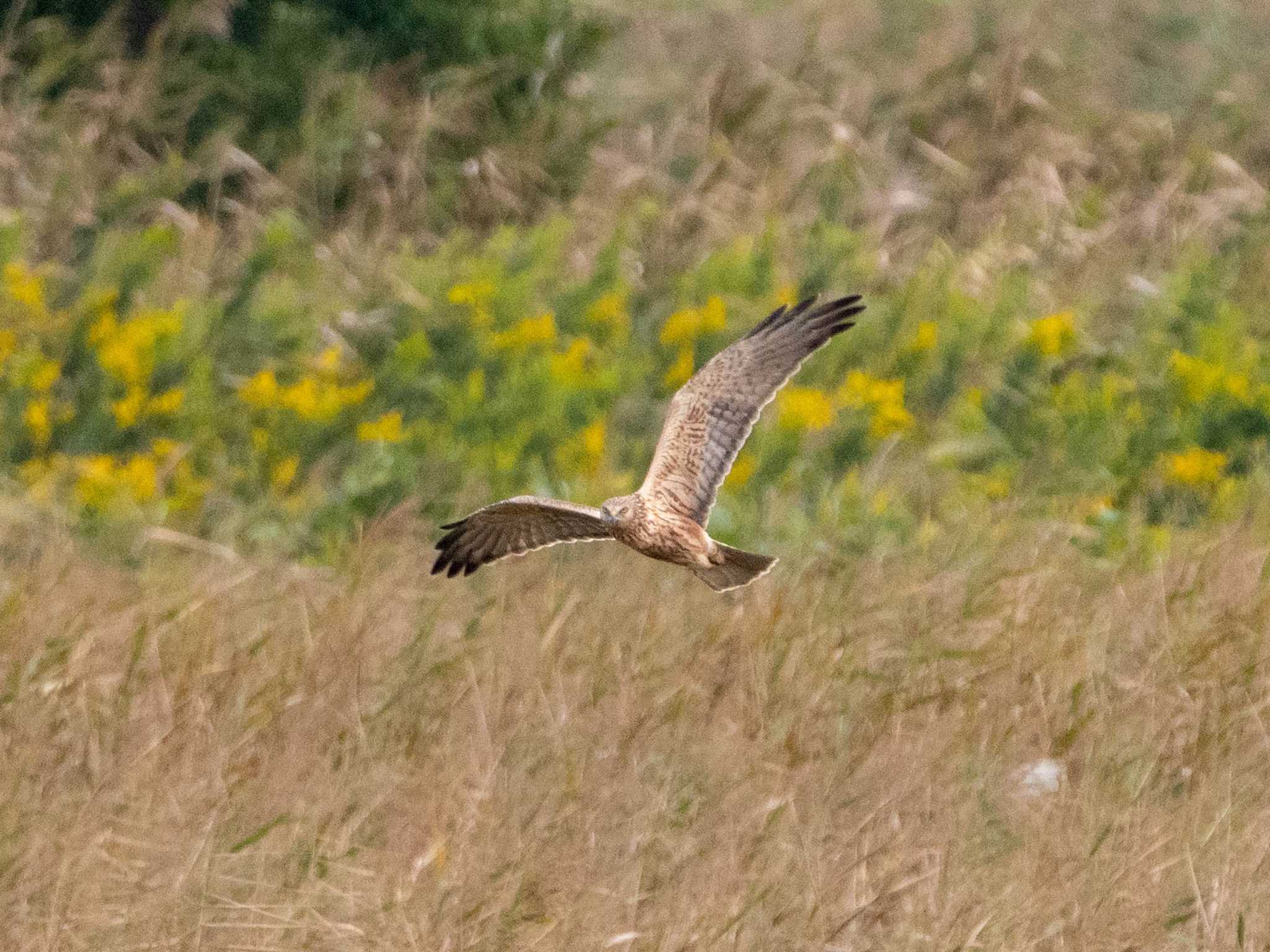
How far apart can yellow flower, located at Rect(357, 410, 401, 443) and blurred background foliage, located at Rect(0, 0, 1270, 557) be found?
0.8 inches

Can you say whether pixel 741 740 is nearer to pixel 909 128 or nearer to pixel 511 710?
pixel 511 710

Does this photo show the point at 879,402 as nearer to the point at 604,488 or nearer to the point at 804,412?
the point at 804,412

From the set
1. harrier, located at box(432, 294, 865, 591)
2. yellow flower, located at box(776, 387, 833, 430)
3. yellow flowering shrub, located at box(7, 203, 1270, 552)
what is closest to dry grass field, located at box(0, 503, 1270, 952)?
harrier, located at box(432, 294, 865, 591)

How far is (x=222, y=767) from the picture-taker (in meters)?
4.03

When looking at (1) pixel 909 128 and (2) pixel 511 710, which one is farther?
(1) pixel 909 128

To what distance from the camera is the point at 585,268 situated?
7.63m

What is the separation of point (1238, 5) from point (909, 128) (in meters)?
3.46

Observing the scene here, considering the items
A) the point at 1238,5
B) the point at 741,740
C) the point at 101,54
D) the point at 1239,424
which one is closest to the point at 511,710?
the point at 741,740

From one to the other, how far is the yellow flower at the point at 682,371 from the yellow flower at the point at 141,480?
→ 59.4 inches

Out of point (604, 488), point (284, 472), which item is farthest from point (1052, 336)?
point (284, 472)

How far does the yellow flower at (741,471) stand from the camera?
5848mm

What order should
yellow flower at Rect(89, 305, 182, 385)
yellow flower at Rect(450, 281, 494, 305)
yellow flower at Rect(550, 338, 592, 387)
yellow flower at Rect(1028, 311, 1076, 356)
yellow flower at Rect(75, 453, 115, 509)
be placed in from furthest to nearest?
yellow flower at Rect(1028, 311, 1076, 356), yellow flower at Rect(450, 281, 494, 305), yellow flower at Rect(550, 338, 592, 387), yellow flower at Rect(89, 305, 182, 385), yellow flower at Rect(75, 453, 115, 509)

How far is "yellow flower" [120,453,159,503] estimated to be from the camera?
18.1 feet

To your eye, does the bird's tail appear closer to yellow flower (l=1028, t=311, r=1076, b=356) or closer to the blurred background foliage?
the blurred background foliage
